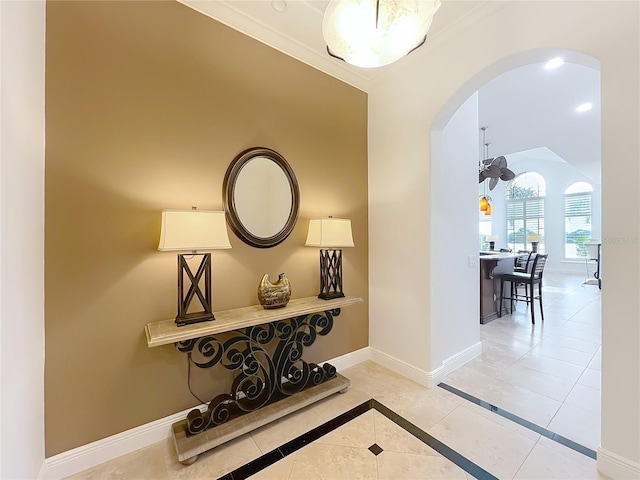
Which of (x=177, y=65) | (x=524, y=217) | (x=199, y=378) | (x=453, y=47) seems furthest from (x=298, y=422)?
(x=524, y=217)

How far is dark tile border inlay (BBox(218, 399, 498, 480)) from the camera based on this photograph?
163 centimetres

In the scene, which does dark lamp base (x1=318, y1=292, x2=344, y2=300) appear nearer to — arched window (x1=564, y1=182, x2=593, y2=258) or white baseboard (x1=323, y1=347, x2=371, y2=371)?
white baseboard (x1=323, y1=347, x2=371, y2=371)

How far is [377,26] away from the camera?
4.52 ft

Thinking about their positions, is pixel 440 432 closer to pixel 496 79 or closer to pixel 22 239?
pixel 22 239

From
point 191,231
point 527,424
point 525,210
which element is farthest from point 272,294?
point 525,210

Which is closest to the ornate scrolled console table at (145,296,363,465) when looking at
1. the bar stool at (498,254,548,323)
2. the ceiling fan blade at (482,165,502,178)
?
the bar stool at (498,254,548,323)

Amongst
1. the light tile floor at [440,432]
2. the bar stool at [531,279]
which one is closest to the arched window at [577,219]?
the bar stool at [531,279]

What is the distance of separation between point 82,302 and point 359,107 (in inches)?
120

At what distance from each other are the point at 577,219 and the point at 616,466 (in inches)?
394

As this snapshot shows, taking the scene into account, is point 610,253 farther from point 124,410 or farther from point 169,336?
point 124,410

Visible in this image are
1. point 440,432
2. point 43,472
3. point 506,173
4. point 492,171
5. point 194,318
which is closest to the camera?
point 43,472

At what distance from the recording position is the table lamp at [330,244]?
2434 mm

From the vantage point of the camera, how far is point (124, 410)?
5.88ft

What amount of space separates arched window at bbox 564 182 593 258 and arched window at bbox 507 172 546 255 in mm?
698
